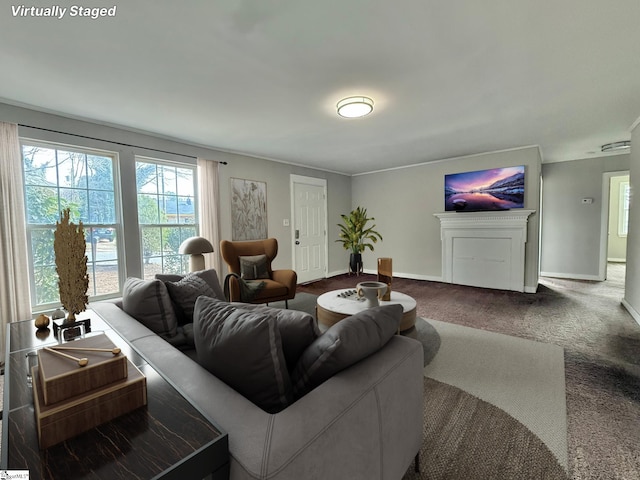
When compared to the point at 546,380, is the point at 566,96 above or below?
above

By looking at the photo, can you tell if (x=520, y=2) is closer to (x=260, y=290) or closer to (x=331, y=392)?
(x=331, y=392)

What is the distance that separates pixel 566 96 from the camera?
2.72 metres

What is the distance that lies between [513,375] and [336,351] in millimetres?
1984

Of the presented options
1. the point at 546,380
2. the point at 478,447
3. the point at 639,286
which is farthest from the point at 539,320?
the point at 478,447

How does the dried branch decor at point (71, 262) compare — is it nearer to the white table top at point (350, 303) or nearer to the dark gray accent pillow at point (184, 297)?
the dark gray accent pillow at point (184, 297)

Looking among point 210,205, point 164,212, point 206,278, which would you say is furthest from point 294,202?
point 206,278

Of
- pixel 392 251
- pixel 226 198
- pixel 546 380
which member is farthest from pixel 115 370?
pixel 392 251

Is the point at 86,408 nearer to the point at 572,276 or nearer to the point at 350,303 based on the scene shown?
the point at 350,303

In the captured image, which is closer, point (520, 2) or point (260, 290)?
point (520, 2)

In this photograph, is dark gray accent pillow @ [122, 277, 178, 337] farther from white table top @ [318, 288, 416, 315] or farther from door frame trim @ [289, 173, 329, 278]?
door frame trim @ [289, 173, 329, 278]

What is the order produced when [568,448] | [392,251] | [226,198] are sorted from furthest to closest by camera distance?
[392,251], [226,198], [568,448]

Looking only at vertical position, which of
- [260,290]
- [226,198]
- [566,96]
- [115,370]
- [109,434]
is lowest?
[260,290]

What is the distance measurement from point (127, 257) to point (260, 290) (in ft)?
5.27

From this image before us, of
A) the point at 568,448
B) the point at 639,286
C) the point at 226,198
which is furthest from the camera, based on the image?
the point at 226,198
